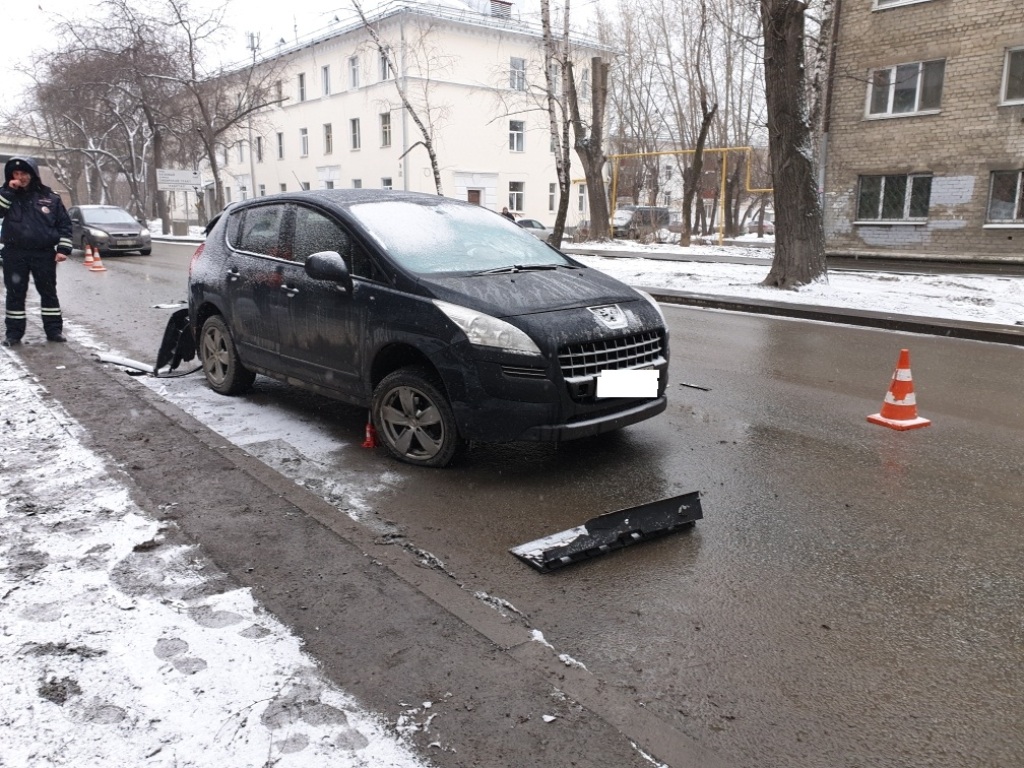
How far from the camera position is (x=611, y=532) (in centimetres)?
376

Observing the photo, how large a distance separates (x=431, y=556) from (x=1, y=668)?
1693 millimetres

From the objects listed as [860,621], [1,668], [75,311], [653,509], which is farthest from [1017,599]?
[75,311]

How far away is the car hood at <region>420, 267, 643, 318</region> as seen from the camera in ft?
14.7

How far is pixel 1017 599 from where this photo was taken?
10.8 feet

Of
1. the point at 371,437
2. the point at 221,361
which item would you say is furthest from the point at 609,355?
the point at 221,361

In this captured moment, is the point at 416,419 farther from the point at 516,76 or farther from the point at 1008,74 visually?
the point at 516,76

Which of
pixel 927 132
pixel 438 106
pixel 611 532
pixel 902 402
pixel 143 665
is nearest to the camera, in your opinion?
pixel 143 665

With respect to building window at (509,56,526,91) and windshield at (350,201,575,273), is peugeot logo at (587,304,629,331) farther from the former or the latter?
building window at (509,56,526,91)

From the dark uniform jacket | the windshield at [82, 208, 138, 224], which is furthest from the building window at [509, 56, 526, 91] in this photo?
the dark uniform jacket

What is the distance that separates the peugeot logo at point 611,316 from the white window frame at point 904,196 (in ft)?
60.1

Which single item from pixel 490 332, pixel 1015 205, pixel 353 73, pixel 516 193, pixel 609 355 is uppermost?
pixel 353 73

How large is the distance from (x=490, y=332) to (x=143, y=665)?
7.85 feet

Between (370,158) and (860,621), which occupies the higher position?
(370,158)

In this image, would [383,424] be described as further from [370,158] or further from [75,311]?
[370,158]
